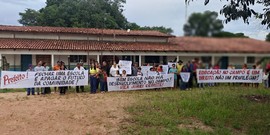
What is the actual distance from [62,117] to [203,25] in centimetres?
667

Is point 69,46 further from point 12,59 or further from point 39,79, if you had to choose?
point 39,79

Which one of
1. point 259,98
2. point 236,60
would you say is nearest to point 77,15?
point 259,98

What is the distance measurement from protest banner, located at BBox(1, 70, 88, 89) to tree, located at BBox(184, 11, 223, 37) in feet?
38.8

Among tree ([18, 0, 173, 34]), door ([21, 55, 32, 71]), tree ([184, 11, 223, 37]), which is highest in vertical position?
tree ([18, 0, 173, 34])

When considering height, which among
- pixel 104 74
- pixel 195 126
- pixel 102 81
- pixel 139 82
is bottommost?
pixel 195 126

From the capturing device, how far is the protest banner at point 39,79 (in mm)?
14227

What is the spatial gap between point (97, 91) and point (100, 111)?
5614mm

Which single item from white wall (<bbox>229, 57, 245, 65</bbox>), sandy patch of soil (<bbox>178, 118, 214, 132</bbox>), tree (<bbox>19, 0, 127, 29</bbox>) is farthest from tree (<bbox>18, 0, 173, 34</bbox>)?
white wall (<bbox>229, 57, 245, 65</bbox>)

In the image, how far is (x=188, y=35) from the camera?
12.3 ft

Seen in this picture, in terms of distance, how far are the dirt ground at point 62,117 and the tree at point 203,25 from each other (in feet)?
16.8

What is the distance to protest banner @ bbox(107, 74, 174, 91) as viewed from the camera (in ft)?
50.3

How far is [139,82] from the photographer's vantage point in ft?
52.7

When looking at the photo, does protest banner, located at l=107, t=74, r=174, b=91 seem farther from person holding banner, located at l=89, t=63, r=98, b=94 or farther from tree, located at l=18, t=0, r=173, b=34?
tree, located at l=18, t=0, r=173, b=34

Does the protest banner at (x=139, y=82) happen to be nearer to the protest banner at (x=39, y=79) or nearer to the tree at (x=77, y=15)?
the protest banner at (x=39, y=79)
